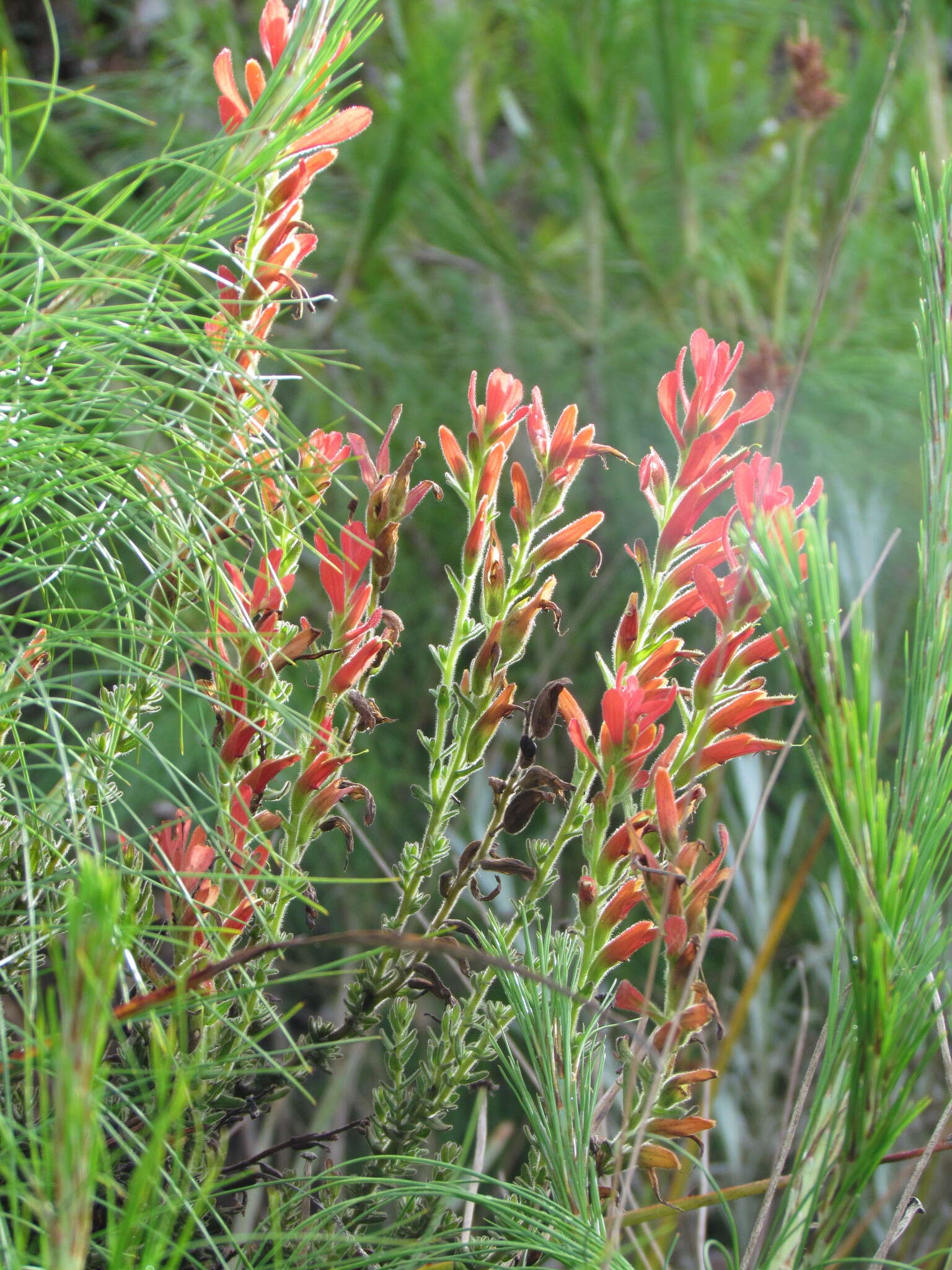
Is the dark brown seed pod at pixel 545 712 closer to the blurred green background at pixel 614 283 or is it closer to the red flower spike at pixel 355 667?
the red flower spike at pixel 355 667

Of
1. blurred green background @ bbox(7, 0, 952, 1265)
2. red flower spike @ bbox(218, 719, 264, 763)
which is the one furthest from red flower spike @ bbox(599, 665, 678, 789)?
blurred green background @ bbox(7, 0, 952, 1265)

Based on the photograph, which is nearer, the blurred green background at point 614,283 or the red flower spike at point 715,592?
the red flower spike at point 715,592

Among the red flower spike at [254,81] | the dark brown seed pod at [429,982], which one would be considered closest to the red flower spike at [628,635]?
the dark brown seed pod at [429,982]

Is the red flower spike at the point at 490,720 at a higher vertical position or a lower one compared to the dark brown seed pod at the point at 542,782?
higher

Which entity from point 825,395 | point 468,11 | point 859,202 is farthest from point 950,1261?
point 859,202

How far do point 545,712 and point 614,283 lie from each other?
39.4 inches

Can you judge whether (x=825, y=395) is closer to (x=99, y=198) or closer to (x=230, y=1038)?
(x=99, y=198)

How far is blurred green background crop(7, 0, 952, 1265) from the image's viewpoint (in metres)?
0.93

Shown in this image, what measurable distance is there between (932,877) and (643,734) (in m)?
0.08

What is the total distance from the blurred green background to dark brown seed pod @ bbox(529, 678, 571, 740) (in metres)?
0.51

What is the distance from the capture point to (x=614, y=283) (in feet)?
3.93

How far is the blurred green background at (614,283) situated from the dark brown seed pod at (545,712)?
51 cm

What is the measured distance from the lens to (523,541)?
0.31 m

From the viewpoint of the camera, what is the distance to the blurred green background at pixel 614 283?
3.05ft
